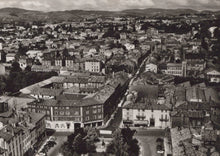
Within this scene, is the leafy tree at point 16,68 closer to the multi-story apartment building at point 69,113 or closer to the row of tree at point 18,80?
the row of tree at point 18,80

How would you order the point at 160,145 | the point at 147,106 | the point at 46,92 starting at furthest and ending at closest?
the point at 46,92
the point at 147,106
the point at 160,145

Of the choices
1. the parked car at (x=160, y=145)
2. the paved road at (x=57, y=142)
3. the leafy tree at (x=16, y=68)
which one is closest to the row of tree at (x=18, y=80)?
the leafy tree at (x=16, y=68)

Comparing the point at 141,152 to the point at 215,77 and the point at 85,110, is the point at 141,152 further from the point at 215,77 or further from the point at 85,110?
the point at 215,77

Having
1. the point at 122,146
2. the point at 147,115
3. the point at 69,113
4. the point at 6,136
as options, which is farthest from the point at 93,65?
the point at 6,136

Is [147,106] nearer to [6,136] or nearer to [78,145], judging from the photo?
[78,145]

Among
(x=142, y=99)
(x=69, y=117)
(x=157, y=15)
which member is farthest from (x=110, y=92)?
(x=157, y=15)

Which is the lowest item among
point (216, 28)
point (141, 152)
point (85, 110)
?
point (141, 152)

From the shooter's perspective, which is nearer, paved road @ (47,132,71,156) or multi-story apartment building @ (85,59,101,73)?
paved road @ (47,132,71,156)

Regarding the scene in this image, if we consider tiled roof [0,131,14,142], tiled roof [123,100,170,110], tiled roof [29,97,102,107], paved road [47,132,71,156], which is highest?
tiled roof [29,97,102,107]

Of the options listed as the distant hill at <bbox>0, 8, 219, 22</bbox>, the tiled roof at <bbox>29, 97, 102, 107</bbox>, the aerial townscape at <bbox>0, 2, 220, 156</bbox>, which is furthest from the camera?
the distant hill at <bbox>0, 8, 219, 22</bbox>

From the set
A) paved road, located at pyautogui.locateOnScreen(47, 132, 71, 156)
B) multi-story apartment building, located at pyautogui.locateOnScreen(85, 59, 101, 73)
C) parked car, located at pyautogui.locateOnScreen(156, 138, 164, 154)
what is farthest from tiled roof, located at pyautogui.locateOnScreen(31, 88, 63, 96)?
multi-story apartment building, located at pyautogui.locateOnScreen(85, 59, 101, 73)

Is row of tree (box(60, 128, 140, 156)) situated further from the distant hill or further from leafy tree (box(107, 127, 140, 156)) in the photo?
the distant hill
